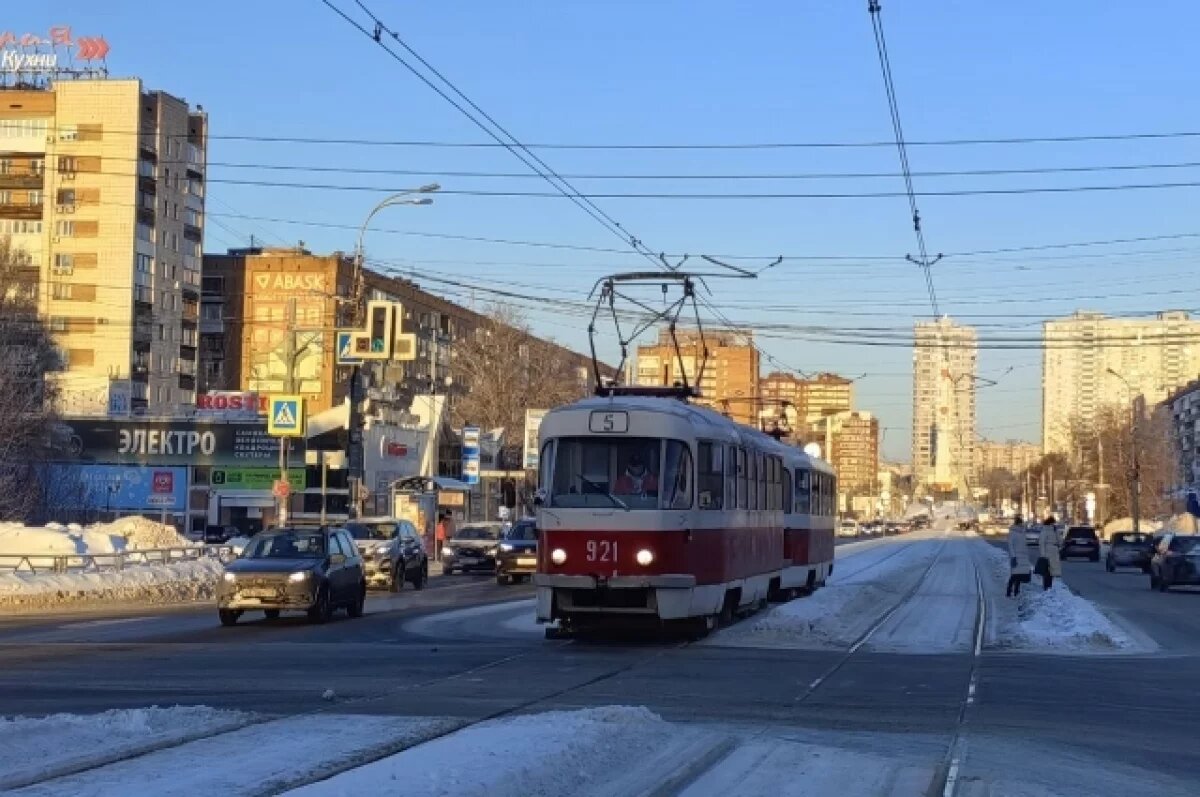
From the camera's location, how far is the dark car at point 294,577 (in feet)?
85.6

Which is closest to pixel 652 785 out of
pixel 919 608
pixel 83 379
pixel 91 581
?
pixel 919 608

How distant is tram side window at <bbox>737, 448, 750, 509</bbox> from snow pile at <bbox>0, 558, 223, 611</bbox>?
44.9ft

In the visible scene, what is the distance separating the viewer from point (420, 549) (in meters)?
41.7

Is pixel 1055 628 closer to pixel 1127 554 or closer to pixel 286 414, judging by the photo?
pixel 286 414

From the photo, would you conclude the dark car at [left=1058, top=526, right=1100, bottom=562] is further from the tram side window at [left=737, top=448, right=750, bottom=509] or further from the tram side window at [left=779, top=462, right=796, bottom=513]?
the tram side window at [left=737, top=448, right=750, bottom=509]

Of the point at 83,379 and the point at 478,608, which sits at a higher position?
the point at 83,379

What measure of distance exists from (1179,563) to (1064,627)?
2170 centimetres

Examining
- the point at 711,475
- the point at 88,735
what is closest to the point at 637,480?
the point at 711,475

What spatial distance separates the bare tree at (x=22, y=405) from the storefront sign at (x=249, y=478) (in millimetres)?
7377

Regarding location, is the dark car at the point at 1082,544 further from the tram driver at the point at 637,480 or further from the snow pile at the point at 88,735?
the snow pile at the point at 88,735

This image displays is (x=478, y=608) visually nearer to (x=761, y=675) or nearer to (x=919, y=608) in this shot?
(x=919, y=608)

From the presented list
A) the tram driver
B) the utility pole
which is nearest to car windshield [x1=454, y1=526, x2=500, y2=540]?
the utility pole

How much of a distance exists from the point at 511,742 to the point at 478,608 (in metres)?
20.4

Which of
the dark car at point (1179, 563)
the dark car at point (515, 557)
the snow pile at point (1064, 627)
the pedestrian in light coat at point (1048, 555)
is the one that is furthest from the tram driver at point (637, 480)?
the dark car at point (1179, 563)
